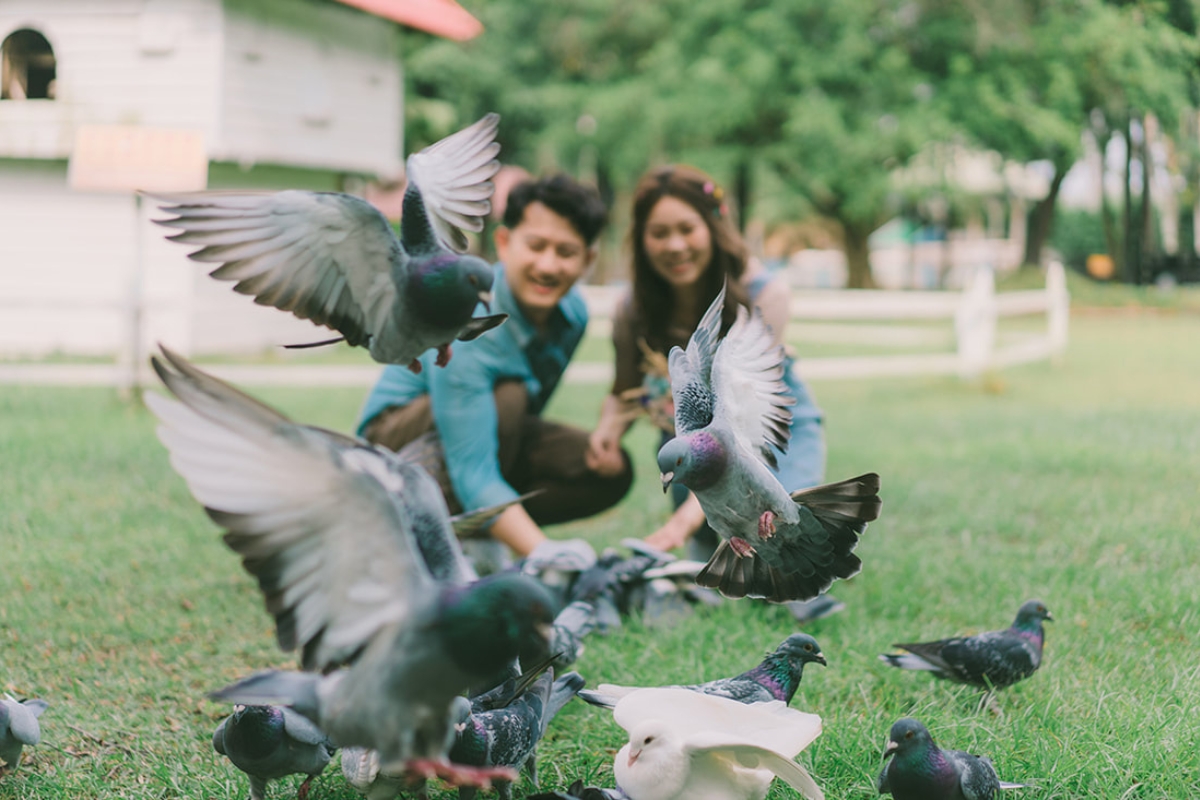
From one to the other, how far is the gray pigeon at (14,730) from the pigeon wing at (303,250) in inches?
46.2

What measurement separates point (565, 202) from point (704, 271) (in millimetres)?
546

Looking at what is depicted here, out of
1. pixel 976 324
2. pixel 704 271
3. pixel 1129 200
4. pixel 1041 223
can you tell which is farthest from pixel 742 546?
pixel 1041 223

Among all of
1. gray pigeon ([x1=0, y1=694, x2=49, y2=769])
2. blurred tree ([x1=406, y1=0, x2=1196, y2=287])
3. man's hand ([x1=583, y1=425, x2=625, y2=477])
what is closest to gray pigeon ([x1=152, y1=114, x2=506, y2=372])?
gray pigeon ([x1=0, y1=694, x2=49, y2=769])

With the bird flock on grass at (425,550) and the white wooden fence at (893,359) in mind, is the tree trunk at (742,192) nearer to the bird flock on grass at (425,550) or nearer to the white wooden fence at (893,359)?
the white wooden fence at (893,359)

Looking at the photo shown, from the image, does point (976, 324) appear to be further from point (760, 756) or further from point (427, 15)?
point (760, 756)

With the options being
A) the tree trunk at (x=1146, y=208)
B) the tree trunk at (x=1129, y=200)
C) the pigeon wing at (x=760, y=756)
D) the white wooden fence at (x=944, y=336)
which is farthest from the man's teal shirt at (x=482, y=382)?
the tree trunk at (x=1129, y=200)

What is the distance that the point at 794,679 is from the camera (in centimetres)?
267

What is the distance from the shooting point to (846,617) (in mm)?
3898

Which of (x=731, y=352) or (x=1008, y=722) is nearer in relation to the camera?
(x=731, y=352)

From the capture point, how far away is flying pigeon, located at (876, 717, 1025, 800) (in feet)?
7.47

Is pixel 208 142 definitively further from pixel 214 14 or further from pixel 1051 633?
pixel 1051 633

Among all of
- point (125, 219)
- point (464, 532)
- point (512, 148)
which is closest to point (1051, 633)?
point (464, 532)

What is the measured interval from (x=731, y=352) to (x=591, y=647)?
5.40 feet

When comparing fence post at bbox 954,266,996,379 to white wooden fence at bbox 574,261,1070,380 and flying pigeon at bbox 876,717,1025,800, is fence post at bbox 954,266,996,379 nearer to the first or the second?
white wooden fence at bbox 574,261,1070,380
